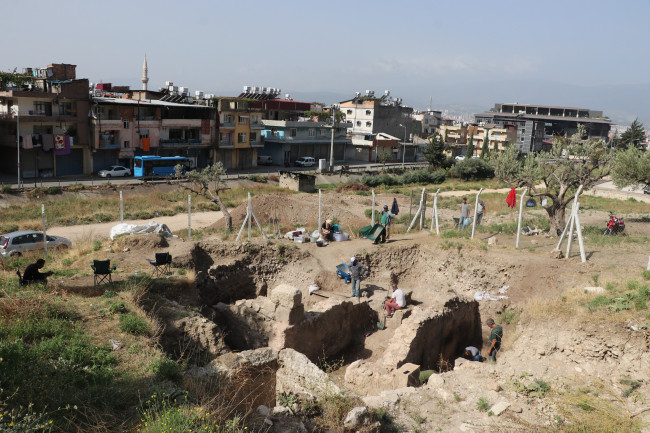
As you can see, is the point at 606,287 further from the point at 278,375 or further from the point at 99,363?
the point at 99,363

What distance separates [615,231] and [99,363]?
26726 mm

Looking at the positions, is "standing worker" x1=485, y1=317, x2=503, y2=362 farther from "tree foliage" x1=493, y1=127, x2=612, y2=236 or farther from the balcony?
the balcony

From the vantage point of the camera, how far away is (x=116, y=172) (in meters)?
51.1

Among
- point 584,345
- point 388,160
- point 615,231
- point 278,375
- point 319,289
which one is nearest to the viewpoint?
point 278,375

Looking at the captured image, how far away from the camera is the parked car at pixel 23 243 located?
72.9ft

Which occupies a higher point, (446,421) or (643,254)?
(643,254)

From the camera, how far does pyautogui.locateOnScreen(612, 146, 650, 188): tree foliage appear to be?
33.8 meters

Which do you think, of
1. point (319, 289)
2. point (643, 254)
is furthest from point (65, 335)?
point (643, 254)

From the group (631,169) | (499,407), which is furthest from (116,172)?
(499,407)

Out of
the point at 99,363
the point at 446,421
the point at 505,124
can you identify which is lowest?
the point at 446,421

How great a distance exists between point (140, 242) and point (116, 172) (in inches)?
1328

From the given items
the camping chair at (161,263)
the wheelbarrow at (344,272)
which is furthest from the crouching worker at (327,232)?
the camping chair at (161,263)

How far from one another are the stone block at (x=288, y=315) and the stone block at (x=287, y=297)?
0.40 feet

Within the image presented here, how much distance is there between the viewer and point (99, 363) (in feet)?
32.8
